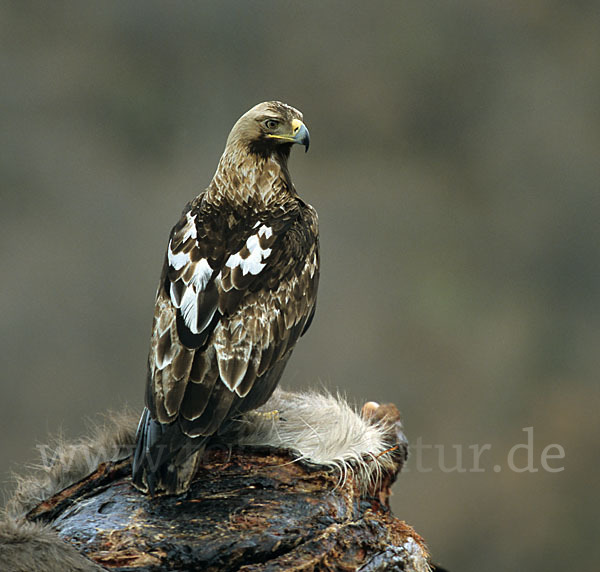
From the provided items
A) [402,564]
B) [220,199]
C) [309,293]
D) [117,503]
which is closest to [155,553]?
[117,503]

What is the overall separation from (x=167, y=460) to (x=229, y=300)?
1.22ft

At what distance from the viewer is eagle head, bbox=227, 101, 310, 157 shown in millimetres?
1889

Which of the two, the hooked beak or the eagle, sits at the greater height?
the hooked beak

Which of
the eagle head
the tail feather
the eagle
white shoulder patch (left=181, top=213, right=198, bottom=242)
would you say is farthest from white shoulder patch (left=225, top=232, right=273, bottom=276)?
the tail feather

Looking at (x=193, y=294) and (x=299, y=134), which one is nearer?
(x=193, y=294)

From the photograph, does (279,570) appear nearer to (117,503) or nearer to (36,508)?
(117,503)

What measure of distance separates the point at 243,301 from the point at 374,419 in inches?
19.8

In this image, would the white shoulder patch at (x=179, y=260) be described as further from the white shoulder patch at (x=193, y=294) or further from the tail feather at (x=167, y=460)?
the tail feather at (x=167, y=460)

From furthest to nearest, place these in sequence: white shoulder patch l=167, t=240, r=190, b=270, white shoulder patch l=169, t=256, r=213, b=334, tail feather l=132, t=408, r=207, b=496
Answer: white shoulder patch l=167, t=240, r=190, b=270 → white shoulder patch l=169, t=256, r=213, b=334 → tail feather l=132, t=408, r=207, b=496

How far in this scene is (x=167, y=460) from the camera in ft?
5.19

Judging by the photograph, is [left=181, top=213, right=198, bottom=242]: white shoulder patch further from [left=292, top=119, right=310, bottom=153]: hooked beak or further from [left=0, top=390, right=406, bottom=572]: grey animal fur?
[left=0, top=390, right=406, bottom=572]: grey animal fur

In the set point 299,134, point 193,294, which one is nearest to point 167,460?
point 193,294

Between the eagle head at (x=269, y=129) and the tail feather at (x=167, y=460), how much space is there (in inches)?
28.0

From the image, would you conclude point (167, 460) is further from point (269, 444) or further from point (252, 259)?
point (252, 259)
